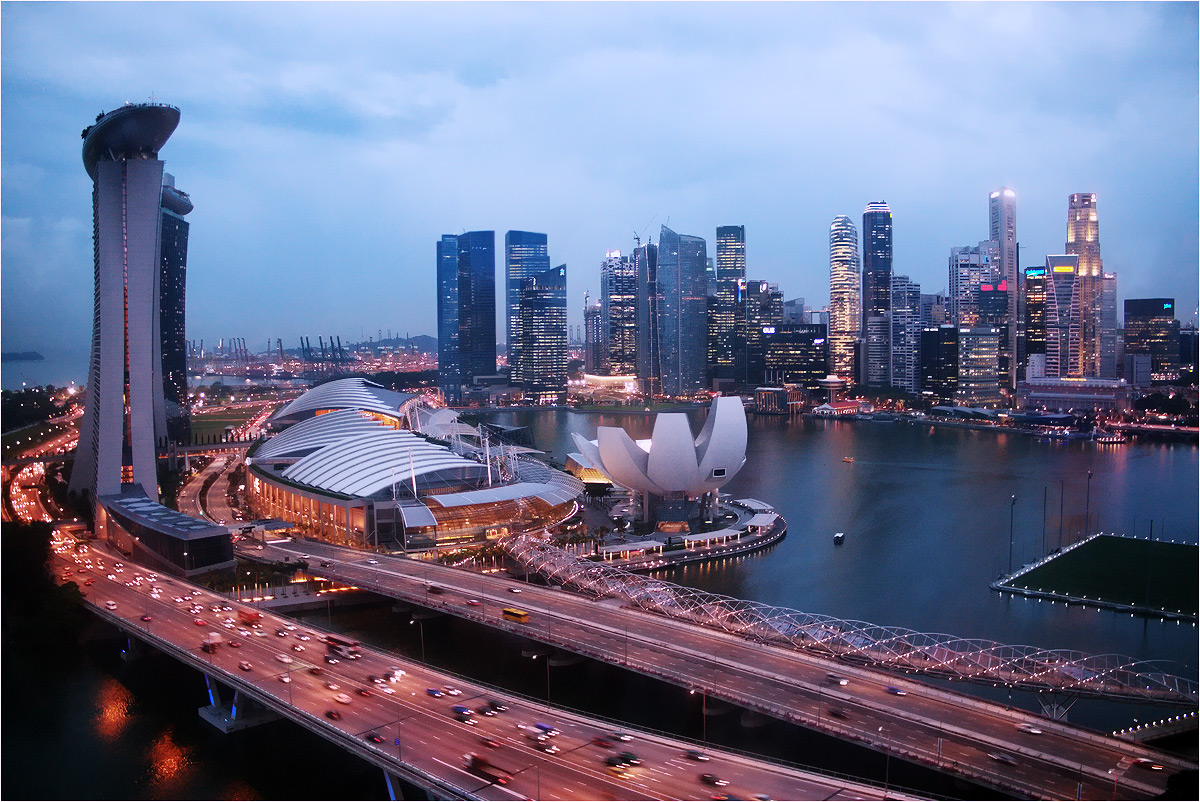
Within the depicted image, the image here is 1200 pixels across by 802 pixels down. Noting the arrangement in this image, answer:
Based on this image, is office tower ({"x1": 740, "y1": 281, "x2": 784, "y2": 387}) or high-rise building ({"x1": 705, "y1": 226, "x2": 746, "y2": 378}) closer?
office tower ({"x1": 740, "y1": 281, "x2": 784, "y2": 387})

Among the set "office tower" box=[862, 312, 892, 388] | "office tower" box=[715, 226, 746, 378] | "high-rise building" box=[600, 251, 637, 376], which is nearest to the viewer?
"office tower" box=[862, 312, 892, 388]

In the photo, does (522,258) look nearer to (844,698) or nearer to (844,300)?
(844,300)

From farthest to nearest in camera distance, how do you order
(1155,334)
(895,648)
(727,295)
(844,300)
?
(844,300) → (727,295) → (1155,334) → (895,648)

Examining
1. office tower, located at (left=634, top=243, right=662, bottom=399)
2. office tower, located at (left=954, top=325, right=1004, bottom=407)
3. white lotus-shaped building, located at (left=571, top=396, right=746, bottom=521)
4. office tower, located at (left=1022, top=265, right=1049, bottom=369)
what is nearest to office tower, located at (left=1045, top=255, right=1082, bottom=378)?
office tower, located at (left=1022, top=265, right=1049, bottom=369)

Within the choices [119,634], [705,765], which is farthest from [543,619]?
[119,634]

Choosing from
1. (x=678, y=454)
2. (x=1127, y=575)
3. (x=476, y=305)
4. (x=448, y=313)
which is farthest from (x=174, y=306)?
(x=448, y=313)

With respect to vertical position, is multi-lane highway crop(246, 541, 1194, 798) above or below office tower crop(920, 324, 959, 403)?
below

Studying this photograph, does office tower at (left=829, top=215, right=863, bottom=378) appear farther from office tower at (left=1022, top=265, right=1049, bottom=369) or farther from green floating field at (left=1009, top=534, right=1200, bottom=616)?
green floating field at (left=1009, top=534, right=1200, bottom=616)
